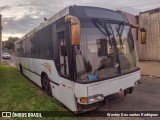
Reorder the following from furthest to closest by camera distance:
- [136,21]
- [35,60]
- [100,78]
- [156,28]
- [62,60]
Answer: [136,21]
[156,28]
[35,60]
[62,60]
[100,78]

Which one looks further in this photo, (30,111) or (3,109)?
(3,109)

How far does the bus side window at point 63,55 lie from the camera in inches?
268

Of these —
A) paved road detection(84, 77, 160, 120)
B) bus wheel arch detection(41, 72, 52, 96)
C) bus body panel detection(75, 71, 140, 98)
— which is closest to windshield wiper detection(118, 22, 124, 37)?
bus body panel detection(75, 71, 140, 98)

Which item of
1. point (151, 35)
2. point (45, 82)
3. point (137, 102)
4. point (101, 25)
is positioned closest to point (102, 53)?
point (101, 25)

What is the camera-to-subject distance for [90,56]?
6.33 m

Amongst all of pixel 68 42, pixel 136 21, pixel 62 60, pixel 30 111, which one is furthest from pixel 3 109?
pixel 136 21

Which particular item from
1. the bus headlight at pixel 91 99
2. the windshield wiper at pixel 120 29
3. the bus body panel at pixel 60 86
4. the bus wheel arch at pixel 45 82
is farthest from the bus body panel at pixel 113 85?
the bus wheel arch at pixel 45 82

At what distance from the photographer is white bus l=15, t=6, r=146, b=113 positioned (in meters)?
6.21

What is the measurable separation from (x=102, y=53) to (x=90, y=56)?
433mm

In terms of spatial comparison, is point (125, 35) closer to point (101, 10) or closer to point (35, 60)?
point (101, 10)

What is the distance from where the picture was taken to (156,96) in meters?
8.81

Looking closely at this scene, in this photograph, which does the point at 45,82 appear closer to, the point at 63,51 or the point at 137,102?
the point at 63,51

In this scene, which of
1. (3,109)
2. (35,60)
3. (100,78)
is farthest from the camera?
(35,60)

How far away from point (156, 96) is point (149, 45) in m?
8.50
